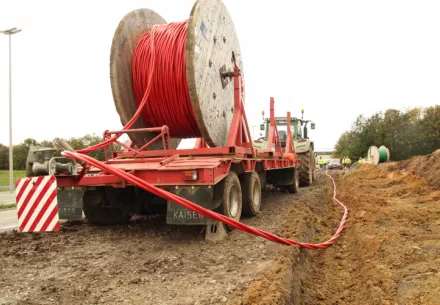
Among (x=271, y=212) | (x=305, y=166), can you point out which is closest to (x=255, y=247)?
(x=271, y=212)

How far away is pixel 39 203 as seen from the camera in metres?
4.17

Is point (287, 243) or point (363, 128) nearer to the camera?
point (287, 243)

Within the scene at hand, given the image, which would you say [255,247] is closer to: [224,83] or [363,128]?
[224,83]

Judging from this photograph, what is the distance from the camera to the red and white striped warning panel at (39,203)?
4141mm

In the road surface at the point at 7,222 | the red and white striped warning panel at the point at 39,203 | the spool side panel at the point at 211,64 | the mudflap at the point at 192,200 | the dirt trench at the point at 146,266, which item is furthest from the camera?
the road surface at the point at 7,222

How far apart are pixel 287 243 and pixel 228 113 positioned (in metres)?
3.47

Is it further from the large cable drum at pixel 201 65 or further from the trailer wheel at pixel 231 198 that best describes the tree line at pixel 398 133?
the trailer wheel at pixel 231 198

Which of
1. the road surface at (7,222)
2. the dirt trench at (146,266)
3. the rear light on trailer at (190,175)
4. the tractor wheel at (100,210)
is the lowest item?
the road surface at (7,222)

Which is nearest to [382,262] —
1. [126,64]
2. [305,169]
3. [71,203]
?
[71,203]

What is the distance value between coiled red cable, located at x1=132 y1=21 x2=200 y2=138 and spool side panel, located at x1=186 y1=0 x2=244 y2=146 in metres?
0.29

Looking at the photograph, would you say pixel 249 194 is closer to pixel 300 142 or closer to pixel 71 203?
pixel 71 203

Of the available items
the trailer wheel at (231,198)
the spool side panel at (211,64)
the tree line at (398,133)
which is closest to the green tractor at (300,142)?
the spool side panel at (211,64)

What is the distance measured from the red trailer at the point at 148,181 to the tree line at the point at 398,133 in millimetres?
35405

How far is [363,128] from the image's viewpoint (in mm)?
43750
